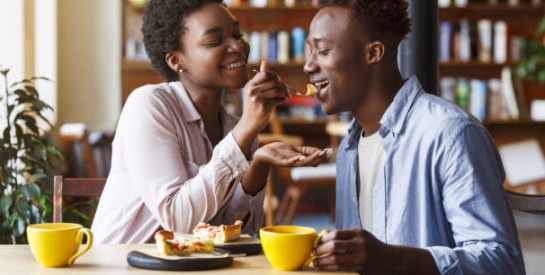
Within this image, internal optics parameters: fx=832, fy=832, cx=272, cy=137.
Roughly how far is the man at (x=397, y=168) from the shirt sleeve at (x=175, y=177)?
0.85 ft

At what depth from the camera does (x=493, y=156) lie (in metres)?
1.61

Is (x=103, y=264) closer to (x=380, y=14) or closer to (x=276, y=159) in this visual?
(x=276, y=159)

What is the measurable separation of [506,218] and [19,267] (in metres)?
0.88

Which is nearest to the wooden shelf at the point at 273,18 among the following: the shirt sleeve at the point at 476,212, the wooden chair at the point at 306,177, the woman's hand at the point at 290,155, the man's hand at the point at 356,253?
the wooden chair at the point at 306,177

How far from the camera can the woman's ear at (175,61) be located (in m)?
2.12

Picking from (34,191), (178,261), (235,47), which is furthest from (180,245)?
(34,191)

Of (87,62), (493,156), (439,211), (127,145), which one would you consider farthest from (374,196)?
(87,62)

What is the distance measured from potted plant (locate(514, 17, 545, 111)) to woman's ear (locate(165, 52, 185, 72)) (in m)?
4.43

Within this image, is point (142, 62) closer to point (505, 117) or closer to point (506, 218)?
point (505, 117)

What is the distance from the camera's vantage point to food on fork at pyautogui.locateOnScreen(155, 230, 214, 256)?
1.43m

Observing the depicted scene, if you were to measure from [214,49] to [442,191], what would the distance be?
68cm

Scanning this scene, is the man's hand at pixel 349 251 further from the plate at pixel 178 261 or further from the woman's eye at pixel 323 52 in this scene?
the woman's eye at pixel 323 52

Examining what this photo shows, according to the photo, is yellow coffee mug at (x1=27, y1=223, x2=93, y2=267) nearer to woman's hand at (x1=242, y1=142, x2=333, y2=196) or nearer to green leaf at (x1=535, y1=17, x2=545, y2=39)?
woman's hand at (x1=242, y1=142, x2=333, y2=196)

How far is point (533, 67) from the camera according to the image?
20.1 feet
